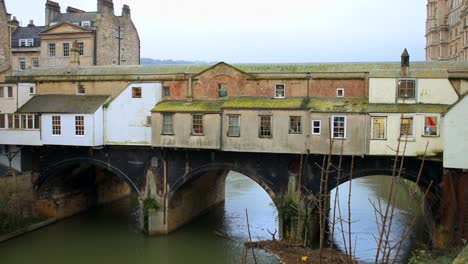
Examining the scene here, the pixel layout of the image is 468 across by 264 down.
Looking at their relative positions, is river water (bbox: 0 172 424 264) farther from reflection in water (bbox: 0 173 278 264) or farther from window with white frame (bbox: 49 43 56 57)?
window with white frame (bbox: 49 43 56 57)

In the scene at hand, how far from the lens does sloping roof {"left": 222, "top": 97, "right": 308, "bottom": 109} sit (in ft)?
81.8

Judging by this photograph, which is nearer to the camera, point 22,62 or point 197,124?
point 197,124

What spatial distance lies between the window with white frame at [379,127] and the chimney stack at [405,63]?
248cm

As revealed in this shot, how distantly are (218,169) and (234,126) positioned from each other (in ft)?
10.4

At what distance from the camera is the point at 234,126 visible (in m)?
25.5

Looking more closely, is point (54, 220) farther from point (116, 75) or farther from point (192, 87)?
point (192, 87)

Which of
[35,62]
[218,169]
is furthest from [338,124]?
[35,62]

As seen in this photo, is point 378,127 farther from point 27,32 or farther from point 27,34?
point 27,32

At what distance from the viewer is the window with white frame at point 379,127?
76.8 ft

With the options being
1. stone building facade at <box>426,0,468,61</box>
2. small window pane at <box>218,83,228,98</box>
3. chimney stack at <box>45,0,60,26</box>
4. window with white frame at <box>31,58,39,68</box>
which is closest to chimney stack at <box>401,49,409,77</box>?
small window pane at <box>218,83,228,98</box>

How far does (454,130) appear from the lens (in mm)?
20500

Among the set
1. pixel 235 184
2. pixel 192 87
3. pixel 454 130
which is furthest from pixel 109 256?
pixel 235 184

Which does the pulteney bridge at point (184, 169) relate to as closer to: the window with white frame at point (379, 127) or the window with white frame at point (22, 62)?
the window with white frame at point (379, 127)

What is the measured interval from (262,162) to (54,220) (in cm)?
1418
